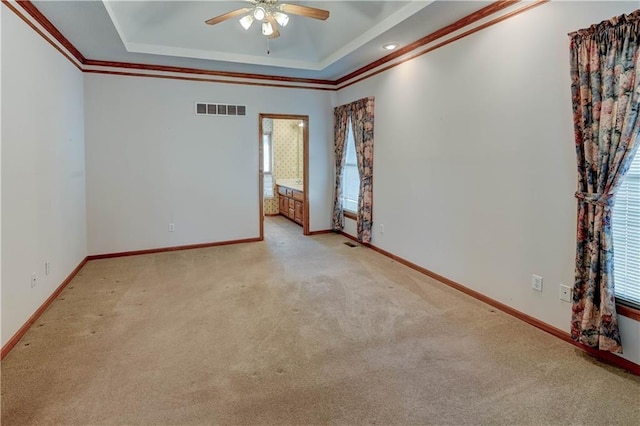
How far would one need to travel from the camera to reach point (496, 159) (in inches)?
133

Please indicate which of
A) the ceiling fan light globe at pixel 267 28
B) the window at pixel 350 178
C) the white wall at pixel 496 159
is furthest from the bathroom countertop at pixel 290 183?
the ceiling fan light globe at pixel 267 28

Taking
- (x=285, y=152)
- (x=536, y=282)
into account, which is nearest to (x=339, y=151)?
(x=285, y=152)

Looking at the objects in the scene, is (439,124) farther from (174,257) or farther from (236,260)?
(174,257)

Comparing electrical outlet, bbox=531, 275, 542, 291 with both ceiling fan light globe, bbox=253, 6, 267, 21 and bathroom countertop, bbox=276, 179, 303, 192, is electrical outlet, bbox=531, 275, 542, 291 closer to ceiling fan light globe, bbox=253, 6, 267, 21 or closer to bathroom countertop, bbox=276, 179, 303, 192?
ceiling fan light globe, bbox=253, 6, 267, 21

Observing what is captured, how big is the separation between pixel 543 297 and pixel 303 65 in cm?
430

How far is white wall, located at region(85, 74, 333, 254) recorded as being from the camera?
A: 5086mm

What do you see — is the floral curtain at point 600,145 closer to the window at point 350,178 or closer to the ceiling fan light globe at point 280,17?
the ceiling fan light globe at point 280,17

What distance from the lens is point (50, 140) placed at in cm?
363

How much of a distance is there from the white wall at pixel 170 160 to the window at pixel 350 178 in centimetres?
76

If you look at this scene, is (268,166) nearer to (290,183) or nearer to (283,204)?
(290,183)

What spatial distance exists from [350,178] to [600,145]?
13.3ft

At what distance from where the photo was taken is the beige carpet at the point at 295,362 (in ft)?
6.66

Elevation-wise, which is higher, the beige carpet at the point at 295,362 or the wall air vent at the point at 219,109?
the wall air vent at the point at 219,109

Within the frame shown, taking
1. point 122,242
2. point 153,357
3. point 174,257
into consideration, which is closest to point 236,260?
point 174,257
